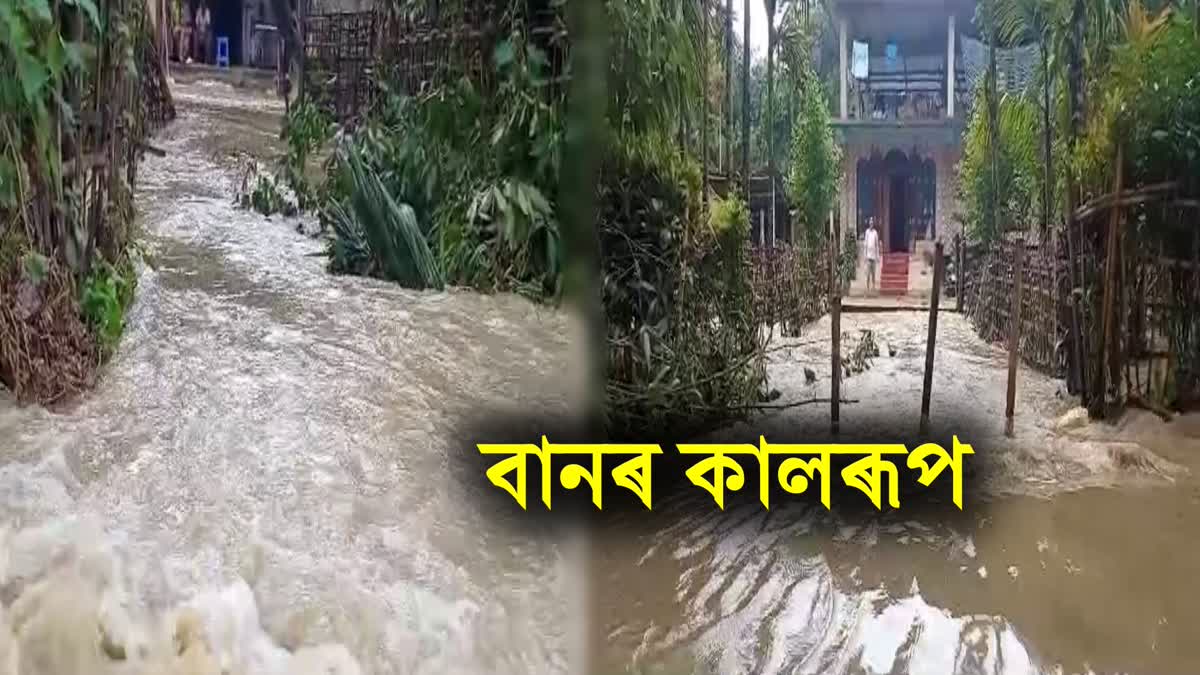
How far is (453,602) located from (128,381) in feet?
1.23

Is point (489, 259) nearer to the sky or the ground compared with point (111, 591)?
nearer to the sky

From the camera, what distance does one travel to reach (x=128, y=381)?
1041 millimetres

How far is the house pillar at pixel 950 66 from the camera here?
1157mm

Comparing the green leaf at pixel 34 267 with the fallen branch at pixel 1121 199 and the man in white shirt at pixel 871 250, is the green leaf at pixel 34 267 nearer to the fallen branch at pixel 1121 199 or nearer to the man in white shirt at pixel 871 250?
the man in white shirt at pixel 871 250

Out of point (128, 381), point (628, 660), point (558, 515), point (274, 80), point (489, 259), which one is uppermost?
point (274, 80)

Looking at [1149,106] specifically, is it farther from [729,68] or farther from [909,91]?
[729,68]

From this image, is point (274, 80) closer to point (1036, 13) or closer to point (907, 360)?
point (907, 360)

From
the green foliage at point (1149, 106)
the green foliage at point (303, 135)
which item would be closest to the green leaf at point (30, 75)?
the green foliage at point (303, 135)

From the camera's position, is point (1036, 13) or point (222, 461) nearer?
point (222, 461)

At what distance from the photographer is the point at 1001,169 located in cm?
122

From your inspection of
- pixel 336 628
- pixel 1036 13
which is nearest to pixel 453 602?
pixel 336 628

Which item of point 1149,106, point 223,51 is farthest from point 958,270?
point 223,51

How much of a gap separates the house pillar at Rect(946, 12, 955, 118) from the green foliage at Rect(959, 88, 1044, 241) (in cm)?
3

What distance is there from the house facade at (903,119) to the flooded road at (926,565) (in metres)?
0.09
